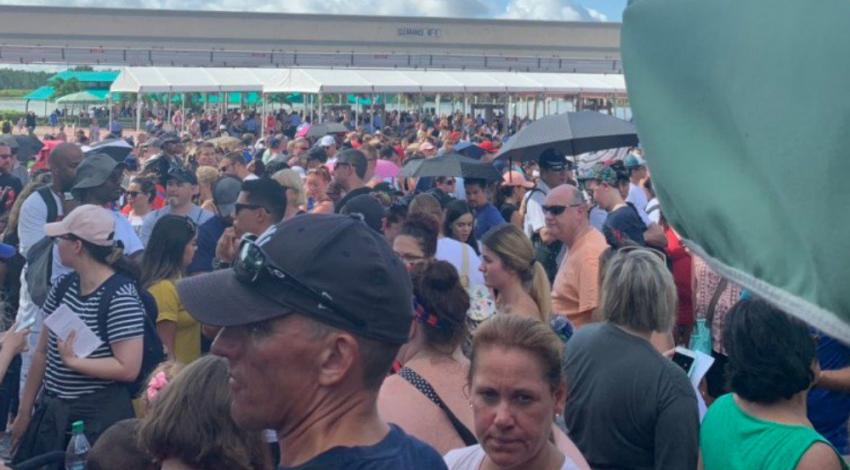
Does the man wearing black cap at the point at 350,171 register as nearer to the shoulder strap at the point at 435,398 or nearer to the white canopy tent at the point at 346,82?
the shoulder strap at the point at 435,398

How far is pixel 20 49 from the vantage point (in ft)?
137

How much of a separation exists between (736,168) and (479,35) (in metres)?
62.5

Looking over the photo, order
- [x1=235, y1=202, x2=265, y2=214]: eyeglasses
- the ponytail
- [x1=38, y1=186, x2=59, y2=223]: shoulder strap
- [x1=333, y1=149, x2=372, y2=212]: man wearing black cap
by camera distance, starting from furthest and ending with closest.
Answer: [x1=333, y1=149, x2=372, y2=212]: man wearing black cap < [x1=38, y1=186, x2=59, y2=223]: shoulder strap < [x1=235, y1=202, x2=265, y2=214]: eyeglasses < the ponytail

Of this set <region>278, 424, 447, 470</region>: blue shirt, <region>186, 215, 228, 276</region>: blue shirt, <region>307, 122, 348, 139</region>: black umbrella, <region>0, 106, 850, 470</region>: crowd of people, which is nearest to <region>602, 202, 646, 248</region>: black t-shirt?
<region>0, 106, 850, 470</region>: crowd of people

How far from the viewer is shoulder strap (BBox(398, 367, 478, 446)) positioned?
3635 mm

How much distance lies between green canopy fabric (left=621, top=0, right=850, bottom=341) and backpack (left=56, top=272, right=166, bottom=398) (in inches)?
156

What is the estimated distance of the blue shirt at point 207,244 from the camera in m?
7.32

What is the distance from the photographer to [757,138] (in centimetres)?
123

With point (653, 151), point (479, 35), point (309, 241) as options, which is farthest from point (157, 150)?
point (479, 35)

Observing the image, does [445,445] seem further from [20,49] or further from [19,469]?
[20,49]

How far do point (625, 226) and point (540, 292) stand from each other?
195 centimetres

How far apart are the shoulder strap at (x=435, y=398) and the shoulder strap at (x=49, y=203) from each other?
4.70m

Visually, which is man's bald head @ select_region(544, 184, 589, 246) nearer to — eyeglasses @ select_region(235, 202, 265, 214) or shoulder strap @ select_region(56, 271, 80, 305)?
eyeglasses @ select_region(235, 202, 265, 214)

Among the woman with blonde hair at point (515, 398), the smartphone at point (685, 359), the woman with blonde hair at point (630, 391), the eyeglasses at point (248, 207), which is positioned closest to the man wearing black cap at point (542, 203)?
the eyeglasses at point (248, 207)
